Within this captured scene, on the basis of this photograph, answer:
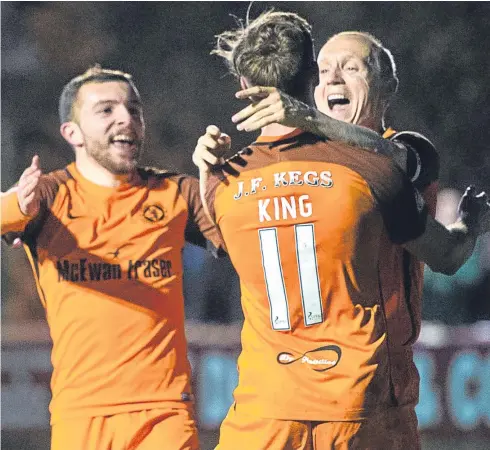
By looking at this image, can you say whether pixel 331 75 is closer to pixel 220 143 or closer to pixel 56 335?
pixel 220 143

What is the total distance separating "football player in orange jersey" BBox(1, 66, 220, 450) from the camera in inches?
186

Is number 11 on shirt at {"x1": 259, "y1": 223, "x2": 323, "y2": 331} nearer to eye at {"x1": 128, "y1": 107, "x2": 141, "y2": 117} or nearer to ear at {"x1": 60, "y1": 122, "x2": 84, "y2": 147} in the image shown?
eye at {"x1": 128, "y1": 107, "x2": 141, "y2": 117}

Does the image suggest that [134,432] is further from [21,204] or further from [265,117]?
[265,117]

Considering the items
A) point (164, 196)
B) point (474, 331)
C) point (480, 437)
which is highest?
point (164, 196)

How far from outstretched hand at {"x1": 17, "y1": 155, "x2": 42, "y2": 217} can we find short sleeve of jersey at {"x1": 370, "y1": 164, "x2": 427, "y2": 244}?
4.88 ft

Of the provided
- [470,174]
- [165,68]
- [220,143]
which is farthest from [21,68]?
[220,143]

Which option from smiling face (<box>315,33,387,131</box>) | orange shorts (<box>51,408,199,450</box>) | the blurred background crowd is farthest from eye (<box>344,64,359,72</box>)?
the blurred background crowd

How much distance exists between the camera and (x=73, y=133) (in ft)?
17.3

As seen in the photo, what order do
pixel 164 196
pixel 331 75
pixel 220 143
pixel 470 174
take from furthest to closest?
pixel 470 174
pixel 164 196
pixel 331 75
pixel 220 143

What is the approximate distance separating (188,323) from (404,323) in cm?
452

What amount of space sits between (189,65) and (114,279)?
5.76m

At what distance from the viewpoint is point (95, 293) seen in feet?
15.9

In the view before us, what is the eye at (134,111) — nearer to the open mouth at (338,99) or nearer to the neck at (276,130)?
the open mouth at (338,99)

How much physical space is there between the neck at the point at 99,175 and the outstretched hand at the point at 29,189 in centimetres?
34
